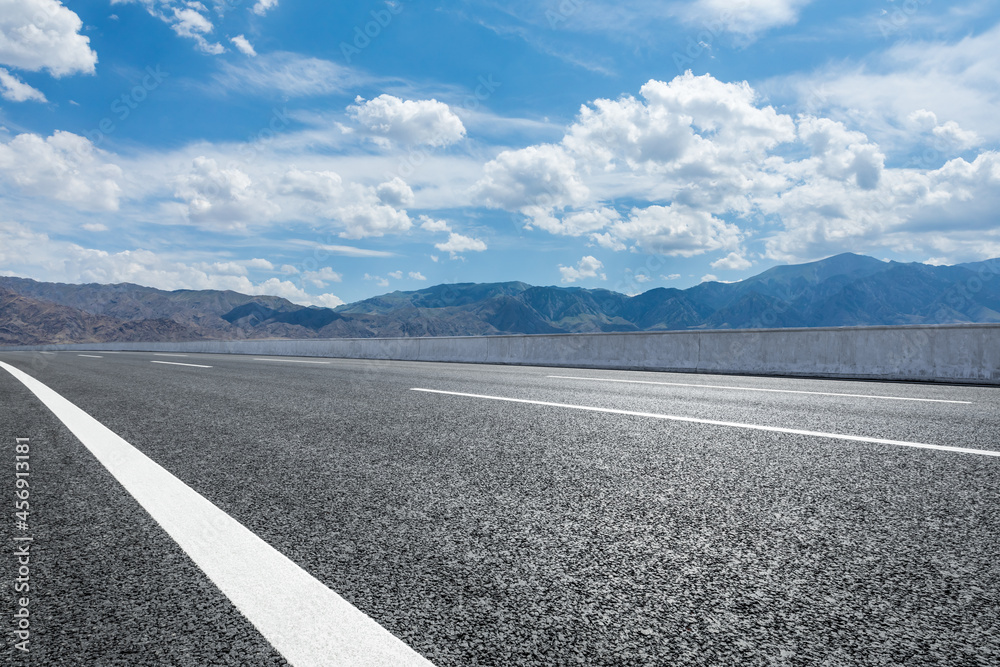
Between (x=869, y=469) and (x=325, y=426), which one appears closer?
(x=869, y=469)

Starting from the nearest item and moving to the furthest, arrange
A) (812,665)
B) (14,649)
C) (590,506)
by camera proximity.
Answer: (812,665), (14,649), (590,506)

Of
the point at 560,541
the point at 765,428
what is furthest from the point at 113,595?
the point at 765,428

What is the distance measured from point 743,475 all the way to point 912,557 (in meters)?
1.22

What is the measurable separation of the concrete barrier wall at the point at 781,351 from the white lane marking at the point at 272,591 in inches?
454

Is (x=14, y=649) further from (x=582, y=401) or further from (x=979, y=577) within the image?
(x=582, y=401)

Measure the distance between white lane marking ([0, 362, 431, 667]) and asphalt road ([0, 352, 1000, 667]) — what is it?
51 millimetres

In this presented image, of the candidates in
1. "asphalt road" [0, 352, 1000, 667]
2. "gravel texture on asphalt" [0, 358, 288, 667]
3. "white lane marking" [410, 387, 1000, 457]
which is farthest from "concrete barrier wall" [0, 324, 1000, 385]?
"gravel texture on asphalt" [0, 358, 288, 667]

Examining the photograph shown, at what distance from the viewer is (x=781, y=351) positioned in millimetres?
12539

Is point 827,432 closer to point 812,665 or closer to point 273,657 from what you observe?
point 812,665

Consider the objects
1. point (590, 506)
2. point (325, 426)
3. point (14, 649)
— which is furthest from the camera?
point (325, 426)

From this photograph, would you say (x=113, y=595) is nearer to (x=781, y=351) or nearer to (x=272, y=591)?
(x=272, y=591)

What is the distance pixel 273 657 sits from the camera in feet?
5.00

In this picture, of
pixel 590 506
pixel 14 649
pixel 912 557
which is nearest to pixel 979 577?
pixel 912 557

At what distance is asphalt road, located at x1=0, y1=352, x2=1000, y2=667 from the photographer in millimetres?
1619
